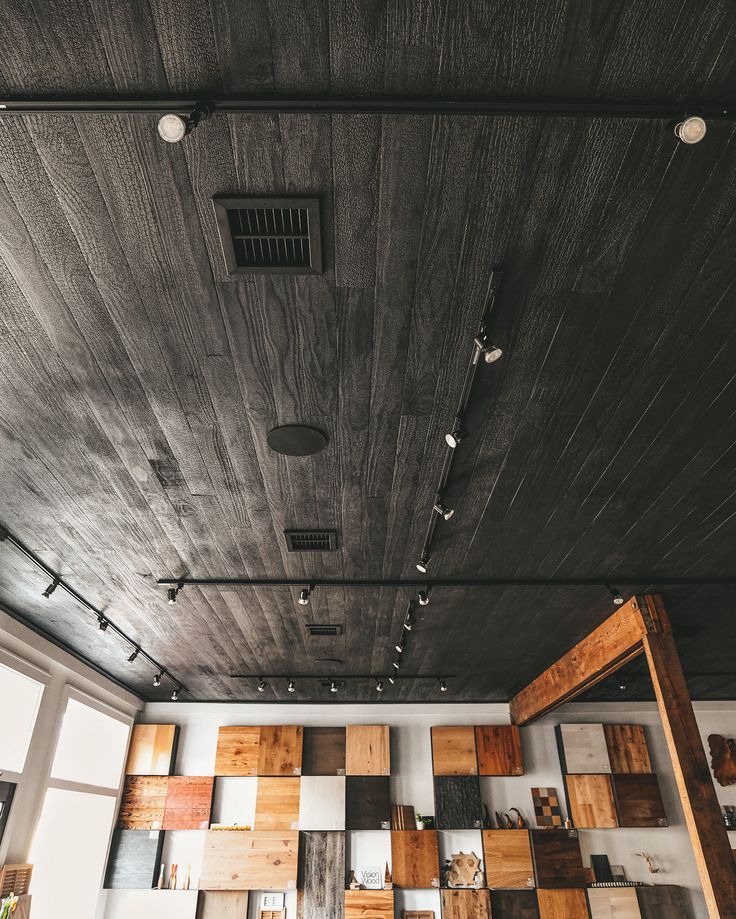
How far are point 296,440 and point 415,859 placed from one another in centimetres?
680

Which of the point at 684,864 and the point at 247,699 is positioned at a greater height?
the point at 247,699

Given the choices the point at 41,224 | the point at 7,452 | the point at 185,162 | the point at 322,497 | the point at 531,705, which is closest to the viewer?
the point at 185,162

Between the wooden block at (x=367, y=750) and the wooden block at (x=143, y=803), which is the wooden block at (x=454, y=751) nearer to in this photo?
the wooden block at (x=367, y=750)

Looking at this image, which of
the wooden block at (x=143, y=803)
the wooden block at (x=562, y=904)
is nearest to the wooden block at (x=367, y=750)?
the wooden block at (x=562, y=904)

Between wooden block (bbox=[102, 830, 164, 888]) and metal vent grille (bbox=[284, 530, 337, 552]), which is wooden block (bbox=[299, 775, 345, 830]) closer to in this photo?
wooden block (bbox=[102, 830, 164, 888])

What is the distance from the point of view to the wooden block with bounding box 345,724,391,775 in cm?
815

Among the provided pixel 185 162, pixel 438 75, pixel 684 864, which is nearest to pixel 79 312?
pixel 185 162

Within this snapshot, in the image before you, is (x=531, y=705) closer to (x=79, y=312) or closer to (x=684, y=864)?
(x=684, y=864)

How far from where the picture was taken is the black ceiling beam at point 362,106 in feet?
5.64

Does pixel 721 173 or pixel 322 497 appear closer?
pixel 721 173

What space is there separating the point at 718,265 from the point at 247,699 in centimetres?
811

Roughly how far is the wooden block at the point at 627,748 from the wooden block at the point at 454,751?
5.78 feet

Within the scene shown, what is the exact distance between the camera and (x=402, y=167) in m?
1.89

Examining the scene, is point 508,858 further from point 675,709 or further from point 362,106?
point 362,106
